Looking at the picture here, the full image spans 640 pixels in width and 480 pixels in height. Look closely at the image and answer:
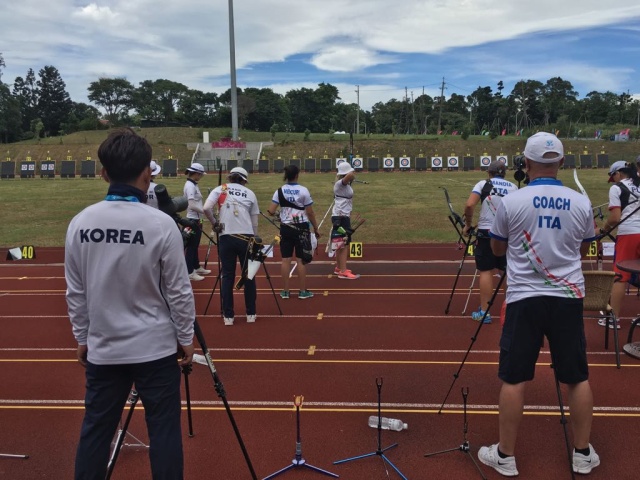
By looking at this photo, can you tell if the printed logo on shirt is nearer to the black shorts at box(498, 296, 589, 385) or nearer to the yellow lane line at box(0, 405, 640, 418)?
the black shorts at box(498, 296, 589, 385)

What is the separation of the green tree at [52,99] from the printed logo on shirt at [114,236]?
102m

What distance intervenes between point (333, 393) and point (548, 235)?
2.18 metres

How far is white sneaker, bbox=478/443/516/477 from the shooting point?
3025 mm

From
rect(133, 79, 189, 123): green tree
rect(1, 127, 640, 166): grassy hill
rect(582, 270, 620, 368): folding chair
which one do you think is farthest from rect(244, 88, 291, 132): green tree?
rect(582, 270, 620, 368): folding chair

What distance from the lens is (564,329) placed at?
9.32 ft

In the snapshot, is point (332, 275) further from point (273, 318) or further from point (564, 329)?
point (564, 329)

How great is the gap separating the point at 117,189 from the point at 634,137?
6036 centimetres

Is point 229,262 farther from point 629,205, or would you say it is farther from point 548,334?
point 629,205

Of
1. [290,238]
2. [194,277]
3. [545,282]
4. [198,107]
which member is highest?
[198,107]

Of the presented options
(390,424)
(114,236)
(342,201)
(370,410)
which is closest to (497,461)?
(390,424)

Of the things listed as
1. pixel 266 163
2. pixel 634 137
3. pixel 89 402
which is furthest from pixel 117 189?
pixel 634 137

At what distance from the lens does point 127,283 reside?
2230mm

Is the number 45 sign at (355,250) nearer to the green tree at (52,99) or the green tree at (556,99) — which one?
the green tree at (556,99)

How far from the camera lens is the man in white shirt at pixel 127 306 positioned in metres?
2.20
